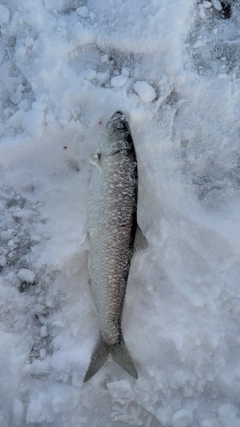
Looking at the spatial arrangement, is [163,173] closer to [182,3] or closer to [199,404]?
[182,3]

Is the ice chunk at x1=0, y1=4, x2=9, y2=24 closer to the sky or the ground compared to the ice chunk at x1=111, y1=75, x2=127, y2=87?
closer to the sky

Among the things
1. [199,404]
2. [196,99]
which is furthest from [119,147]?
[199,404]

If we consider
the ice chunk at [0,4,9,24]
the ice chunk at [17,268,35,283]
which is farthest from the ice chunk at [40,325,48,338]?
the ice chunk at [0,4,9,24]

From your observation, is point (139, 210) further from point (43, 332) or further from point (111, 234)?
point (43, 332)

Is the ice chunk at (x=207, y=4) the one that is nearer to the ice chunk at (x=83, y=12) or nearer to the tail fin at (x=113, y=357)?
the ice chunk at (x=83, y=12)

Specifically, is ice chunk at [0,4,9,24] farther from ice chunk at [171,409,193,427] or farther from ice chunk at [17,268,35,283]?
ice chunk at [171,409,193,427]

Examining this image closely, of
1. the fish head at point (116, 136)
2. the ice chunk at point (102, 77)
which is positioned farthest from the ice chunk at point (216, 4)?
the fish head at point (116, 136)
